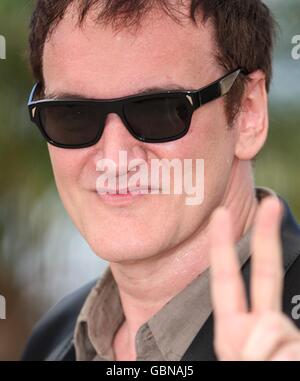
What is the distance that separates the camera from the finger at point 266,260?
741 mm

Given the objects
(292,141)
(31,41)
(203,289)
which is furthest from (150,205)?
(31,41)

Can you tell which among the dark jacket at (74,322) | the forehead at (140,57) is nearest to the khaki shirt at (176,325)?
the dark jacket at (74,322)

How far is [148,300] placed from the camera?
1.25 m

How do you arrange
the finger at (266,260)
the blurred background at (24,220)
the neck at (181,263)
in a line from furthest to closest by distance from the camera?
the blurred background at (24,220), the neck at (181,263), the finger at (266,260)

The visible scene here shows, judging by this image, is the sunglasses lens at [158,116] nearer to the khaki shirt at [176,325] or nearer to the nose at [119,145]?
the nose at [119,145]

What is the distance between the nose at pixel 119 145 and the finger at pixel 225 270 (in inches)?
14.5

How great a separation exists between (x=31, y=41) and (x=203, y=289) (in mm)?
514

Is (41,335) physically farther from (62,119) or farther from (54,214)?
(62,119)

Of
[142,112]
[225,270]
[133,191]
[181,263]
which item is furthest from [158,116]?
[225,270]

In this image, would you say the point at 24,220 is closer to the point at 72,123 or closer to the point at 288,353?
the point at 72,123

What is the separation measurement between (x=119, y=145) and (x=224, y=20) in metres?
0.25

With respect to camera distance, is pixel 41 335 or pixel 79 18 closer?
pixel 79 18

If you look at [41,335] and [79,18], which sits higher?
[79,18]

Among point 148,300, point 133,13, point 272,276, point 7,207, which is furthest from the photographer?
point 7,207
